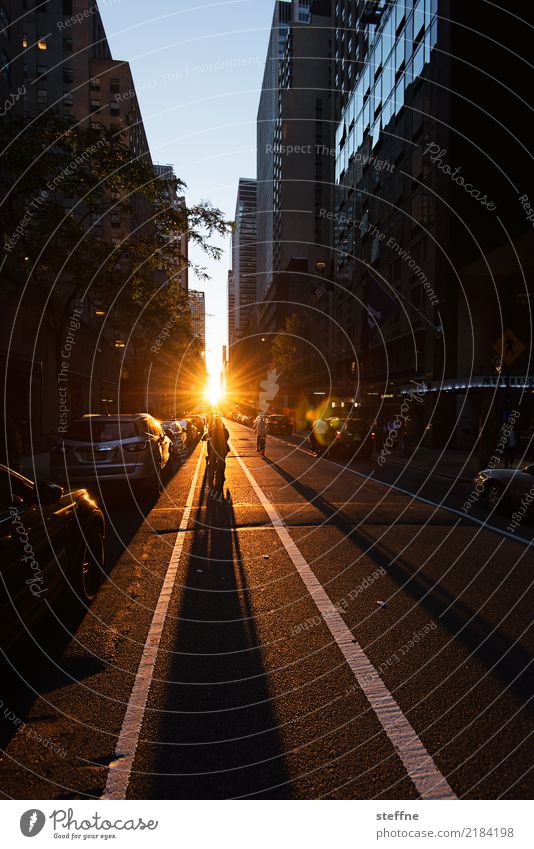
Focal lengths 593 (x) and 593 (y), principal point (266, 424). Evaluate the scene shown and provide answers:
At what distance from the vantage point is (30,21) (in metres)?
61.9

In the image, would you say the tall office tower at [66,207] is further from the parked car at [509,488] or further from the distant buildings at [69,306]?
the parked car at [509,488]

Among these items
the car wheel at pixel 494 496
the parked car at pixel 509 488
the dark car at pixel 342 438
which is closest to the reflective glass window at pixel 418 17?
the dark car at pixel 342 438

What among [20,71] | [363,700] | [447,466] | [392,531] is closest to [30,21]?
[20,71]

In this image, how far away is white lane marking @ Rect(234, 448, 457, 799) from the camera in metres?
3.01

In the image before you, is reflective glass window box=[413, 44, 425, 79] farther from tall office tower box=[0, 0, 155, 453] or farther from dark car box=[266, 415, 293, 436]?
dark car box=[266, 415, 293, 436]

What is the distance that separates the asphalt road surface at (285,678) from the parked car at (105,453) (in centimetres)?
375

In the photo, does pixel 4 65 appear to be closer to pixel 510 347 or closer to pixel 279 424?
pixel 510 347

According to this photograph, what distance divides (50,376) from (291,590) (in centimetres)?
2741

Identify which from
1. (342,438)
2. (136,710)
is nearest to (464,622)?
(136,710)

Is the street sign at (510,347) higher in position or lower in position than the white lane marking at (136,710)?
higher

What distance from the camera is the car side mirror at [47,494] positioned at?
4.86m

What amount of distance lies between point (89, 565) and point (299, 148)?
96.3 meters

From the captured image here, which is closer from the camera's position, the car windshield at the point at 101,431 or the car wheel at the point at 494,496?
the car wheel at the point at 494,496

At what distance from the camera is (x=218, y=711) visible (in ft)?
12.4
